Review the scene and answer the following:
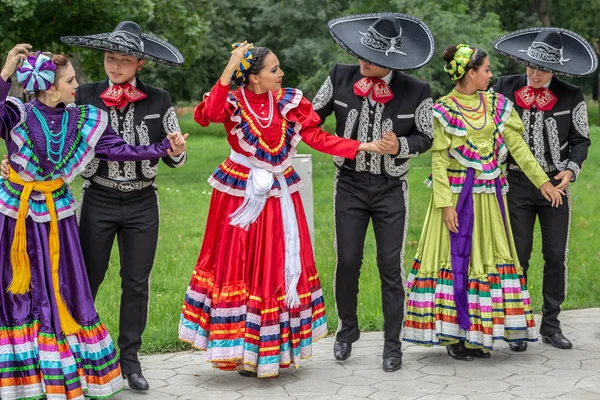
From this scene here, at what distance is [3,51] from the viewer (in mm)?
19953

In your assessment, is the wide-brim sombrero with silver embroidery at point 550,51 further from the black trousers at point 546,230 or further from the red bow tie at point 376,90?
the red bow tie at point 376,90

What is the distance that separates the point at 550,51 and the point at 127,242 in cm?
319

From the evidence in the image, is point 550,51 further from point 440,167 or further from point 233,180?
point 233,180

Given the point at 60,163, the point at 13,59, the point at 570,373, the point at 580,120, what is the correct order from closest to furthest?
the point at 13,59, the point at 60,163, the point at 570,373, the point at 580,120

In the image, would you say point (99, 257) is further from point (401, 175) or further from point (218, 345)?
point (401, 175)

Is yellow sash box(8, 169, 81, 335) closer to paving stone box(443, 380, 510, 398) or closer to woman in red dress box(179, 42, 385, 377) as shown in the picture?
woman in red dress box(179, 42, 385, 377)

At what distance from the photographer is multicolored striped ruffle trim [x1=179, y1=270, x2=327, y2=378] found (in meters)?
5.94

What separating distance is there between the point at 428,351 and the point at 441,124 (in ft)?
5.34

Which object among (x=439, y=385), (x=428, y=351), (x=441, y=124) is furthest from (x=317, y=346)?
(x=441, y=124)

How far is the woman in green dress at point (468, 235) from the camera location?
251 inches

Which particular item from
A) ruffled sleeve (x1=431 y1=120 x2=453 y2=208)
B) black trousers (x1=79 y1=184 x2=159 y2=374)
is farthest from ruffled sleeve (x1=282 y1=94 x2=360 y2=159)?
black trousers (x1=79 y1=184 x2=159 y2=374)

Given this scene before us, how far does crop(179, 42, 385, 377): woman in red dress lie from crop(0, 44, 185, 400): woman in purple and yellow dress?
2.55ft

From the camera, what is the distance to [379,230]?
636cm

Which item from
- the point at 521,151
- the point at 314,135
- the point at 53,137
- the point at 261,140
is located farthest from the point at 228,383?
the point at 521,151
